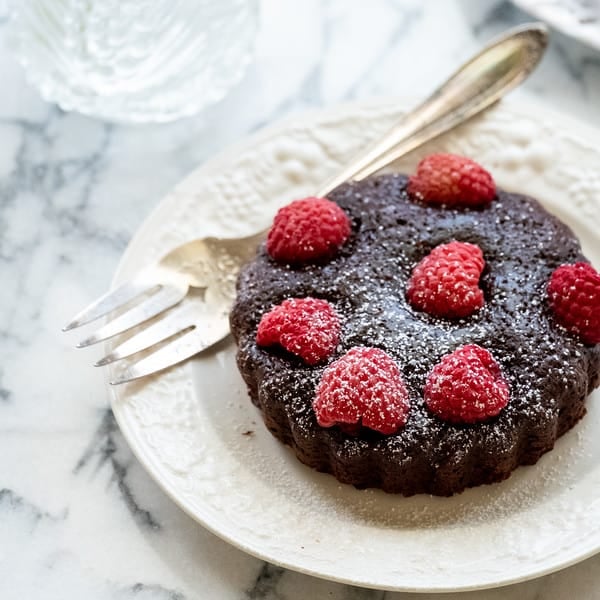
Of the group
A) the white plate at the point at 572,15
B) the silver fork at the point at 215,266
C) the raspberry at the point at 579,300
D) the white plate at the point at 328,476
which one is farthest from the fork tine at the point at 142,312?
the white plate at the point at 572,15

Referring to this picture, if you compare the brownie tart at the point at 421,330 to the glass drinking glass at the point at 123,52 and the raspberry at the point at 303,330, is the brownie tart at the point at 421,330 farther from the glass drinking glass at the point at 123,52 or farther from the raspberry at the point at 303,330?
the glass drinking glass at the point at 123,52

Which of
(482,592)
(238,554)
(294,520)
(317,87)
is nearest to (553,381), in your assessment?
(482,592)

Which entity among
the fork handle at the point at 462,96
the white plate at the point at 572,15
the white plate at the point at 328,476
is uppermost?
the white plate at the point at 572,15

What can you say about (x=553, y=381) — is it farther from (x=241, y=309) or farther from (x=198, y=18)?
(x=198, y=18)

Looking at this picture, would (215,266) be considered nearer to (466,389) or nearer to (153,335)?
(153,335)

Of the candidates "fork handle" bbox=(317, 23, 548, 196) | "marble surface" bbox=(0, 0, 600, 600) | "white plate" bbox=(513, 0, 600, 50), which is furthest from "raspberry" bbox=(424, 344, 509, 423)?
"white plate" bbox=(513, 0, 600, 50)

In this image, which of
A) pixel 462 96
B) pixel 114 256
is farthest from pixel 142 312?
pixel 462 96
